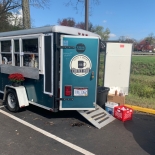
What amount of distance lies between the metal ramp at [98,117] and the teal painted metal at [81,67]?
29 centimetres

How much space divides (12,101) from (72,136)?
8.52 feet

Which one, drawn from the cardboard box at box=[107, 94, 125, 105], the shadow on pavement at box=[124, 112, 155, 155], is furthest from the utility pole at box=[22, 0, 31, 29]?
the shadow on pavement at box=[124, 112, 155, 155]

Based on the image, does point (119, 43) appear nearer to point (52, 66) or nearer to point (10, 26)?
point (52, 66)

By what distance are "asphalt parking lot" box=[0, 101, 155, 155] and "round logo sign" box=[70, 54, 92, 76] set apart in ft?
4.57

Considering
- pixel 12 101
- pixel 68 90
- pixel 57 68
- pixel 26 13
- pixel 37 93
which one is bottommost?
pixel 12 101

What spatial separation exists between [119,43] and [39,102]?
3.58 m

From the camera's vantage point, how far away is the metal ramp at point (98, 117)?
→ 4738 mm

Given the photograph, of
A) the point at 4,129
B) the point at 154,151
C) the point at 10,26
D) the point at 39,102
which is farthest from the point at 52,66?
the point at 10,26

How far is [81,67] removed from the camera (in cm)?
465

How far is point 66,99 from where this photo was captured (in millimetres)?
4719

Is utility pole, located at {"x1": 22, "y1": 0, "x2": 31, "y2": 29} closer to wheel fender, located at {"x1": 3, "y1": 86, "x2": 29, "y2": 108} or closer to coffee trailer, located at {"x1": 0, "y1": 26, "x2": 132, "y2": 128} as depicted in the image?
coffee trailer, located at {"x1": 0, "y1": 26, "x2": 132, "y2": 128}

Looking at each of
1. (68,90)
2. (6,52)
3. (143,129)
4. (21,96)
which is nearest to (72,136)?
(68,90)

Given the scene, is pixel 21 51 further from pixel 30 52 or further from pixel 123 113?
pixel 123 113

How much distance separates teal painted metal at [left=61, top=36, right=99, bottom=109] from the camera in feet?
14.8
